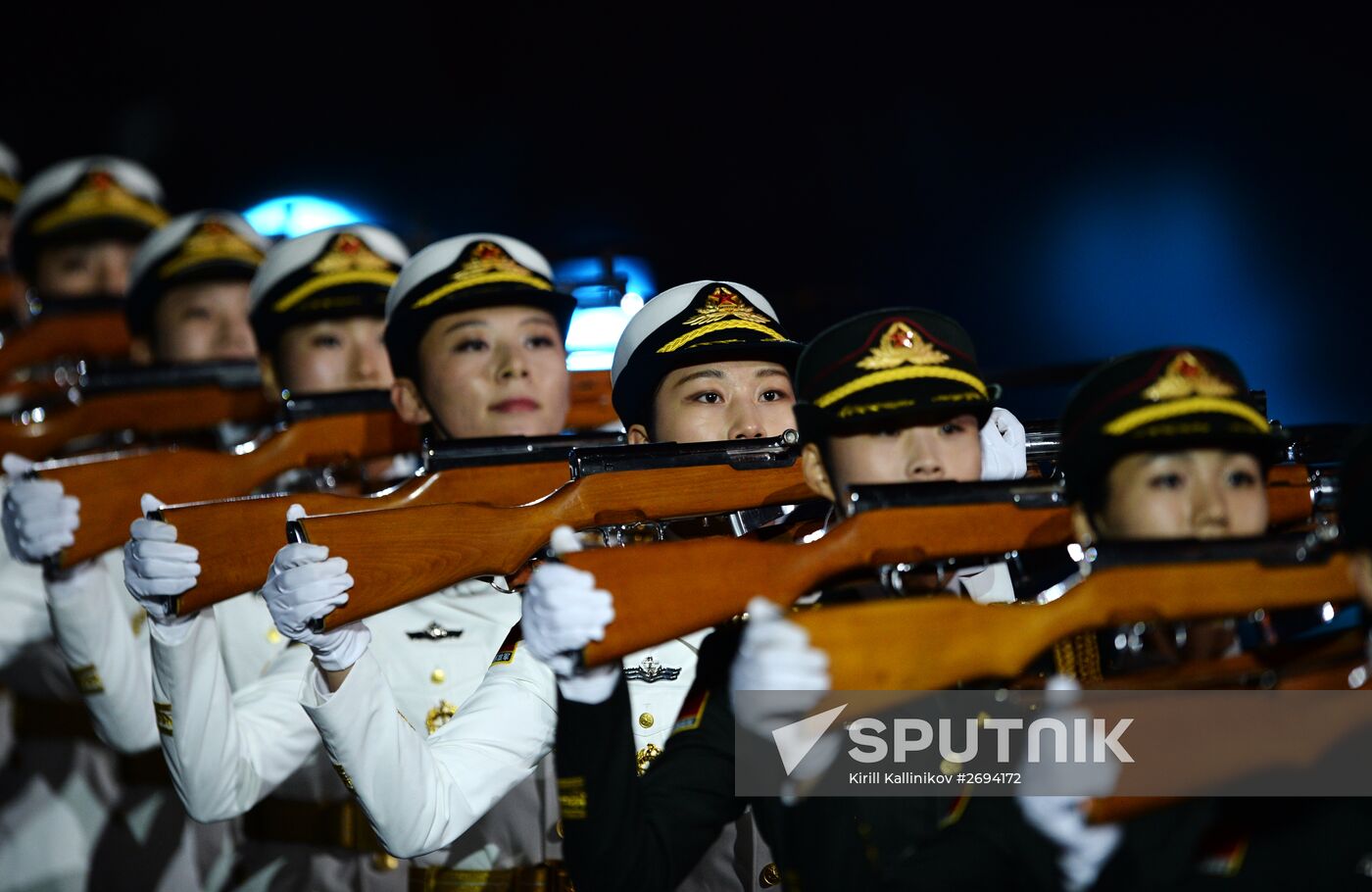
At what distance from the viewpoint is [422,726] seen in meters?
4.12

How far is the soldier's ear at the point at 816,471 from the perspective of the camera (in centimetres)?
306

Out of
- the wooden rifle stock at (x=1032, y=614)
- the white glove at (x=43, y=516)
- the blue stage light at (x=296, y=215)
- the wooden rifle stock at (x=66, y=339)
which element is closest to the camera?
the wooden rifle stock at (x=1032, y=614)

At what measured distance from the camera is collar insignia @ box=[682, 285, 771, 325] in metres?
3.77

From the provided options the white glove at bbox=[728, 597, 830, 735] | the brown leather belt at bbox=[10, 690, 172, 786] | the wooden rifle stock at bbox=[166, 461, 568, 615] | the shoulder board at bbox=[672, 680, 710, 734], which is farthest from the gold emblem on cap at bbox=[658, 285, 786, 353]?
the brown leather belt at bbox=[10, 690, 172, 786]

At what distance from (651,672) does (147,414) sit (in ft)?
8.84

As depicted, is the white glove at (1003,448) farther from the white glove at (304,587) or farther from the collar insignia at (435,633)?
the collar insignia at (435,633)

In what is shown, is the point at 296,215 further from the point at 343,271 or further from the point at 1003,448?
the point at 1003,448

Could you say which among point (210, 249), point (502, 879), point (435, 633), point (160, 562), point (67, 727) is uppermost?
point (210, 249)

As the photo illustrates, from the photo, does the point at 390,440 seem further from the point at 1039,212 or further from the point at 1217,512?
the point at 1217,512

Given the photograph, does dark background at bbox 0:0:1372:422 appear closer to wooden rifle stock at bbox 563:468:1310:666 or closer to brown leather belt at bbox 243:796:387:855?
wooden rifle stock at bbox 563:468:1310:666

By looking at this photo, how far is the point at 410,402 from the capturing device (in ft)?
15.1

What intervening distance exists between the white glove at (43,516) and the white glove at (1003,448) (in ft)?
8.51

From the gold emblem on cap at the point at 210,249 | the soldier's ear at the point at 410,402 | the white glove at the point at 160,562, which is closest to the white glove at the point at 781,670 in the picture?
the white glove at the point at 160,562

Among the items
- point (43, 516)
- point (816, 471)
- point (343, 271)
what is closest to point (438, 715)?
point (43, 516)
